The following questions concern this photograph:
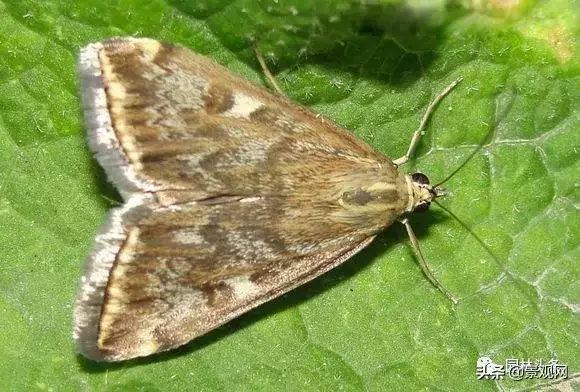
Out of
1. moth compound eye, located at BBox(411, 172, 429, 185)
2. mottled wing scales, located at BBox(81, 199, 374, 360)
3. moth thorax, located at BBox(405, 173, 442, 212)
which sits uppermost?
moth compound eye, located at BBox(411, 172, 429, 185)

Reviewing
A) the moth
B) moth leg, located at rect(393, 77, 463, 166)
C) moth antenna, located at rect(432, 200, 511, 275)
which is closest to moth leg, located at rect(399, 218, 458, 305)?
the moth

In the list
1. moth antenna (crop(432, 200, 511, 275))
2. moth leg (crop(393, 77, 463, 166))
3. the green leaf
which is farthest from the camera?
moth antenna (crop(432, 200, 511, 275))

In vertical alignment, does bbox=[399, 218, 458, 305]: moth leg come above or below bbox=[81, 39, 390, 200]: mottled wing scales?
below

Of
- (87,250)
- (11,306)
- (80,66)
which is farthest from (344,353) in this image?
(80,66)

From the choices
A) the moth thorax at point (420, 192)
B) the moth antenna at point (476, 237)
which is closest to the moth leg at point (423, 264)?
the moth thorax at point (420, 192)

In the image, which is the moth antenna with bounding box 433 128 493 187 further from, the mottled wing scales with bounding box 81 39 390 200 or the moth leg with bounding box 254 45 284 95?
the moth leg with bounding box 254 45 284 95

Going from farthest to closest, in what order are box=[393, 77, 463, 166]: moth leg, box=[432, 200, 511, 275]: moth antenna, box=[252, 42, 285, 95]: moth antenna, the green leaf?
box=[432, 200, 511, 275]: moth antenna
box=[393, 77, 463, 166]: moth leg
box=[252, 42, 285, 95]: moth antenna
the green leaf

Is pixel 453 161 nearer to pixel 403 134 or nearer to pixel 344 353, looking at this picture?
pixel 403 134

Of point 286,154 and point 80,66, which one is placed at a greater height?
point 80,66
